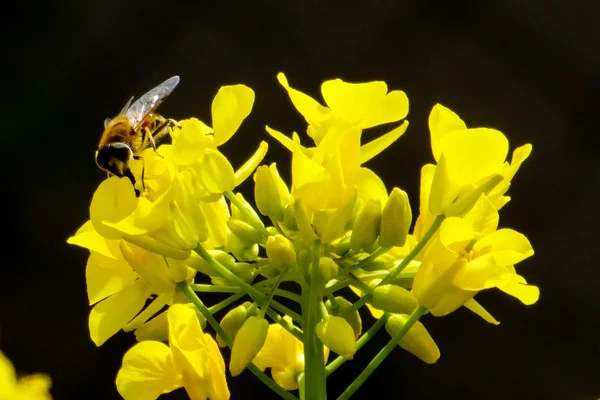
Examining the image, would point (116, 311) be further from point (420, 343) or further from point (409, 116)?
point (409, 116)

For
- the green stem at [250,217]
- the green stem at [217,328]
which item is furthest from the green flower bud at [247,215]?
the green stem at [217,328]

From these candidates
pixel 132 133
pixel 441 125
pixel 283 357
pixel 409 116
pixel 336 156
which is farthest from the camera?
pixel 409 116

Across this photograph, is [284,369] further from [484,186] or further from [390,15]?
[390,15]

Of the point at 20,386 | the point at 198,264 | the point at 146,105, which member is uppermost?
the point at 146,105

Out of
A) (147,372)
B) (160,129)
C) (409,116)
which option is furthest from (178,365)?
(409,116)

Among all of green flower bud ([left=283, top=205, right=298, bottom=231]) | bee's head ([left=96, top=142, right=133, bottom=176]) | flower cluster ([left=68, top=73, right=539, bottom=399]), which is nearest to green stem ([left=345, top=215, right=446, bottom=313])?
flower cluster ([left=68, top=73, right=539, bottom=399])

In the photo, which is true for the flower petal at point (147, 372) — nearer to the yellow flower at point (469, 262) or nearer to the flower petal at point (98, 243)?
the flower petal at point (98, 243)

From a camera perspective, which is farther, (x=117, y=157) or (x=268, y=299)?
(x=117, y=157)
